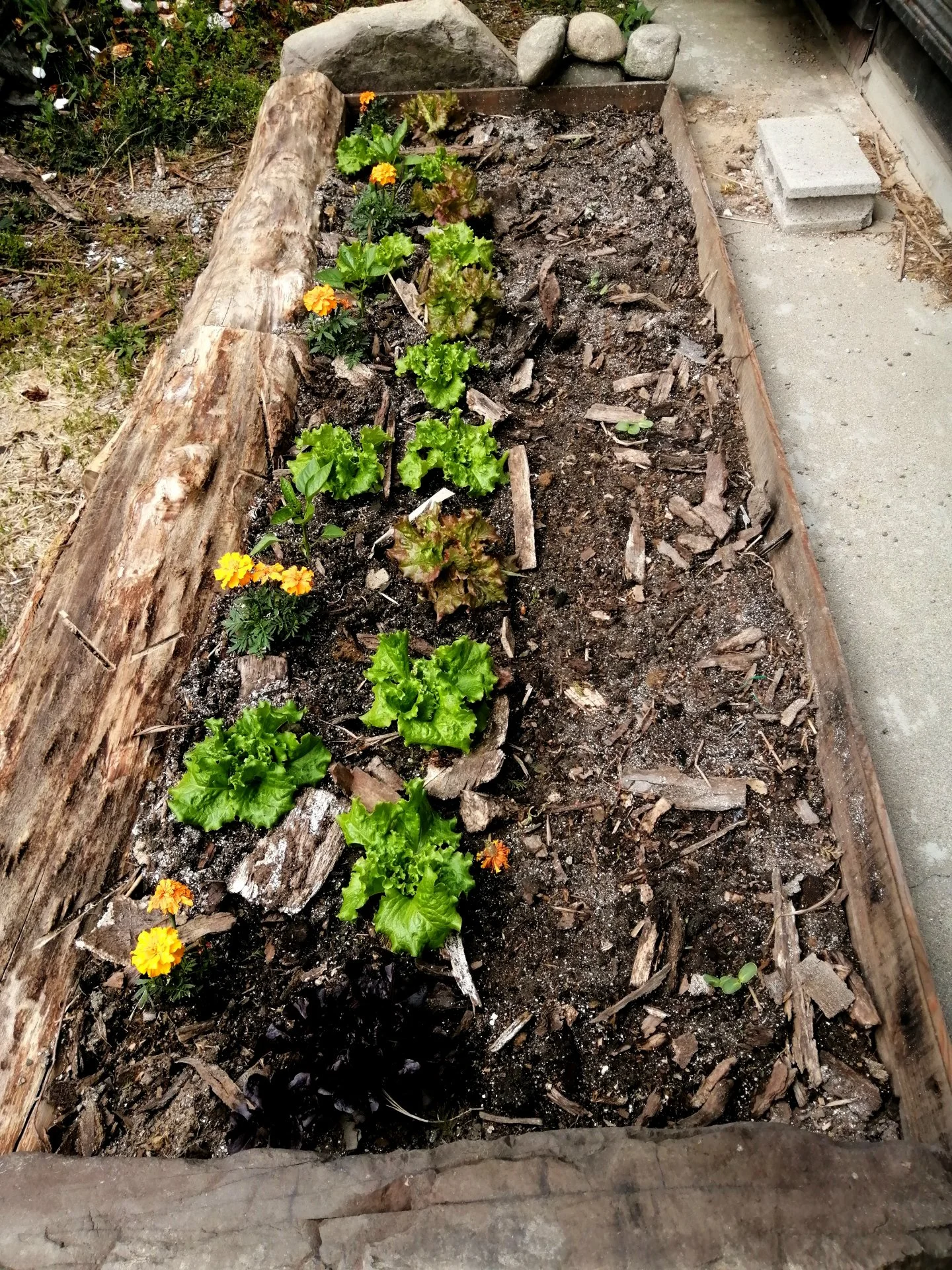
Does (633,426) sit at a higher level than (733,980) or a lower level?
higher

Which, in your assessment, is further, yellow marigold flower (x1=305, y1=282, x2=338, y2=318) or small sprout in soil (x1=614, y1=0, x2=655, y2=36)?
small sprout in soil (x1=614, y1=0, x2=655, y2=36)

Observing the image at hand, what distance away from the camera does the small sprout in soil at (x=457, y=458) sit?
13.7ft

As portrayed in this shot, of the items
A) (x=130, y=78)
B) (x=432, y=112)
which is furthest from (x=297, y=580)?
(x=130, y=78)

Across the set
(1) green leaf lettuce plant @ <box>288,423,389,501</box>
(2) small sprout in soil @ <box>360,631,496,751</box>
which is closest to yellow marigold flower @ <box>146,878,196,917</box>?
(2) small sprout in soil @ <box>360,631,496,751</box>

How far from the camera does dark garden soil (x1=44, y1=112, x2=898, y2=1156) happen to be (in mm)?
2621

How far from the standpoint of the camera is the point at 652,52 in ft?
21.0

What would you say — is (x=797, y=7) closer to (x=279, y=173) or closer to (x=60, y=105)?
(x=279, y=173)

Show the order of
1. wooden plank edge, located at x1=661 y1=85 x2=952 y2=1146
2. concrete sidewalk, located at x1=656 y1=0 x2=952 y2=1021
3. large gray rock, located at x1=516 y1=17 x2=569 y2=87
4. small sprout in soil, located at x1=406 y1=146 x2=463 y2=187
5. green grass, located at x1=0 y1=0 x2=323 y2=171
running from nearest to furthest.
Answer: wooden plank edge, located at x1=661 y1=85 x2=952 y2=1146, concrete sidewalk, located at x1=656 y1=0 x2=952 y2=1021, small sprout in soil, located at x1=406 y1=146 x2=463 y2=187, large gray rock, located at x1=516 y1=17 x2=569 y2=87, green grass, located at x1=0 y1=0 x2=323 y2=171

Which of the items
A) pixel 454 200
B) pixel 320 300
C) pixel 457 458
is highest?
pixel 454 200

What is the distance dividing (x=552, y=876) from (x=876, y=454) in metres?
2.78

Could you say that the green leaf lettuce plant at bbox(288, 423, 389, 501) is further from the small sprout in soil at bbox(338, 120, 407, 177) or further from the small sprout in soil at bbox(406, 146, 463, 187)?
the small sprout in soil at bbox(338, 120, 407, 177)

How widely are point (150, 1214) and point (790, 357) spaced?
15.6 ft

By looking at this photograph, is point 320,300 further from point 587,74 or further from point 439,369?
point 587,74

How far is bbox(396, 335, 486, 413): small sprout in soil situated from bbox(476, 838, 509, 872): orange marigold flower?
243 centimetres
